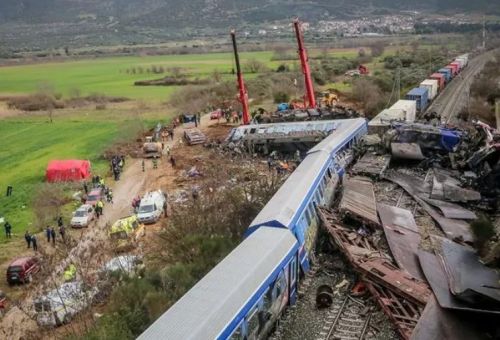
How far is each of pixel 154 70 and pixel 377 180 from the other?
92722mm

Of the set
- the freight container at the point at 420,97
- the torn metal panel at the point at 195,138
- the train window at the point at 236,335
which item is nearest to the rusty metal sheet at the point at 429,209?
the train window at the point at 236,335

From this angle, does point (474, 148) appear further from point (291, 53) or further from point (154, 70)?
point (291, 53)

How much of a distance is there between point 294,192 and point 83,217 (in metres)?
16.3

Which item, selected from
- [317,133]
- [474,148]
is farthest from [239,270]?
[317,133]

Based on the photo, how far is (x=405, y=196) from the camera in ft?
77.2

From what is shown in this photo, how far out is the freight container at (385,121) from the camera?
34.4 metres

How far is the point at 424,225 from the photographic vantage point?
20.2 metres

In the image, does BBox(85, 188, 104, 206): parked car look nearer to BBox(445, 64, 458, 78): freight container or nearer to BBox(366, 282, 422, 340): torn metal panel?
BBox(366, 282, 422, 340): torn metal panel

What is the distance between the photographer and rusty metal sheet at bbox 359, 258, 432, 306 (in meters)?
13.7

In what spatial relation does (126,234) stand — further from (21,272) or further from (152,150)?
(152,150)

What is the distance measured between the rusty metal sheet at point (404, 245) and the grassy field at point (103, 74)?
62.8 metres

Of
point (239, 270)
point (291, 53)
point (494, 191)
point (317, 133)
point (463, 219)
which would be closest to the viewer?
point (239, 270)

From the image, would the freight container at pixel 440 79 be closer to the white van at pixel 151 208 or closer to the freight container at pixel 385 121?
→ the freight container at pixel 385 121

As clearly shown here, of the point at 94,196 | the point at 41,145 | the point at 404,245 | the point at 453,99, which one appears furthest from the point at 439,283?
the point at 41,145
